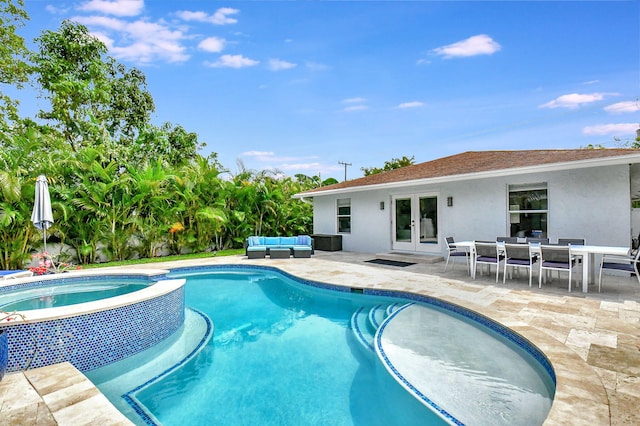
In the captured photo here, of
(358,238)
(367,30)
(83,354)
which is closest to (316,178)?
(358,238)

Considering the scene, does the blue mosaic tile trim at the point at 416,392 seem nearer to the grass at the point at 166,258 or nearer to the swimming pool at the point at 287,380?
the swimming pool at the point at 287,380

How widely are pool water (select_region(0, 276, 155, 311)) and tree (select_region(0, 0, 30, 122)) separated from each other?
1497 centimetres

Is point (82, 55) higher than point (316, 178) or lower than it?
higher

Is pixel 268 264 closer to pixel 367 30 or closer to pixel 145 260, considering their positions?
pixel 145 260

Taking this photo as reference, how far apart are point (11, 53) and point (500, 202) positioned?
23.7 meters

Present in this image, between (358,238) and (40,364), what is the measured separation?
494 inches

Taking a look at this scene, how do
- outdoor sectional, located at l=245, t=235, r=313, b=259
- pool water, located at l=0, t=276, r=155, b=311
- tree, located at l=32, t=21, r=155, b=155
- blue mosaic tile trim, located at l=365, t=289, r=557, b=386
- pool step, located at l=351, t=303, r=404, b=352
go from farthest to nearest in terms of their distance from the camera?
tree, located at l=32, t=21, r=155, b=155 < outdoor sectional, located at l=245, t=235, r=313, b=259 < pool water, located at l=0, t=276, r=155, b=311 < pool step, located at l=351, t=303, r=404, b=352 < blue mosaic tile trim, located at l=365, t=289, r=557, b=386

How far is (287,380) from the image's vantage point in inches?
159

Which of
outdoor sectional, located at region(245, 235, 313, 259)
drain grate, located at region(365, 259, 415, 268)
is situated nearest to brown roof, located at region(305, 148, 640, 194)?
drain grate, located at region(365, 259, 415, 268)

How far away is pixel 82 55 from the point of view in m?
19.6

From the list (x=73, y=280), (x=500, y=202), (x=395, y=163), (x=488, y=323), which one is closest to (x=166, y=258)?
(x=73, y=280)

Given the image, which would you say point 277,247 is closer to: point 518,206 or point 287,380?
point 518,206

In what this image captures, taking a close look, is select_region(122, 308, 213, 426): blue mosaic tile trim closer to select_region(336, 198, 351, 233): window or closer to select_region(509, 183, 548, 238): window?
select_region(509, 183, 548, 238): window

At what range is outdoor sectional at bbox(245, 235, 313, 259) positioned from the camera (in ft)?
42.9
